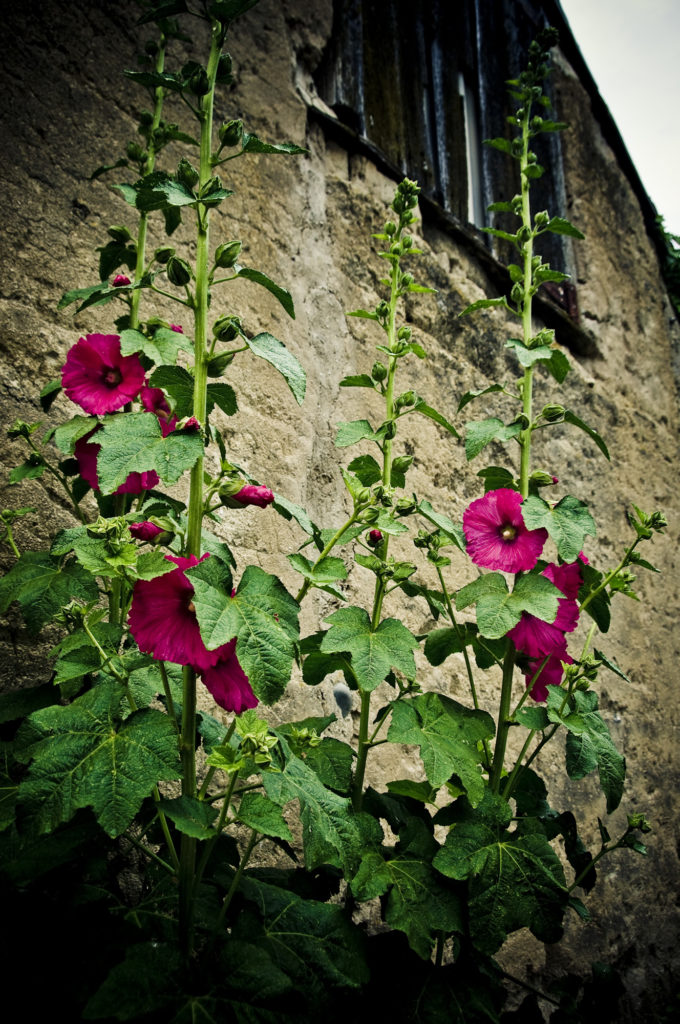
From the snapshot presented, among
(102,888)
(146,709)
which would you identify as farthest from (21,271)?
(102,888)

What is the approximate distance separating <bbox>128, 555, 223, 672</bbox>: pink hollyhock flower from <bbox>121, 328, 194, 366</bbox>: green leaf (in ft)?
0.92

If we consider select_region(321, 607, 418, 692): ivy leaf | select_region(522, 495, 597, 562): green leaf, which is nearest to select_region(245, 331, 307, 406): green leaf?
select_region(321, 607, 418, 692): ivy leaf

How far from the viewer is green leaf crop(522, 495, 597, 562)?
1045 millimetres

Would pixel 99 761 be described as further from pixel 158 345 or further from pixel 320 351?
pixel 320 351

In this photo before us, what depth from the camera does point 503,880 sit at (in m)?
0.98

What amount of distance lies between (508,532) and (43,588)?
2.33 feet

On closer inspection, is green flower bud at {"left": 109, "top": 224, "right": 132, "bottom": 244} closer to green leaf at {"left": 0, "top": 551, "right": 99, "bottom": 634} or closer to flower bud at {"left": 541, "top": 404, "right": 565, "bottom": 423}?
green leaf at {"left": 0, "top": 551, "right": 99, "bottom": 634}

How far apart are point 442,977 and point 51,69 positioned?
1941 mm

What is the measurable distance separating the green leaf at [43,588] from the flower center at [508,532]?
63 cm

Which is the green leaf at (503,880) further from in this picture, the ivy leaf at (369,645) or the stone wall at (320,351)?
the stone wall at (320,351)

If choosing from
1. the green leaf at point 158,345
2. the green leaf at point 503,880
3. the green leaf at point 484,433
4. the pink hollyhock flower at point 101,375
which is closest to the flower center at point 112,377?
the pink hollyhock flower at point 101,375

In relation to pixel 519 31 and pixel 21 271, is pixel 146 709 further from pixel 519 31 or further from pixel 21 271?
pixel 519 31

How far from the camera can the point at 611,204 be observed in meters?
3.57

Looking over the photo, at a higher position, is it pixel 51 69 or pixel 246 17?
pixel 246 17
